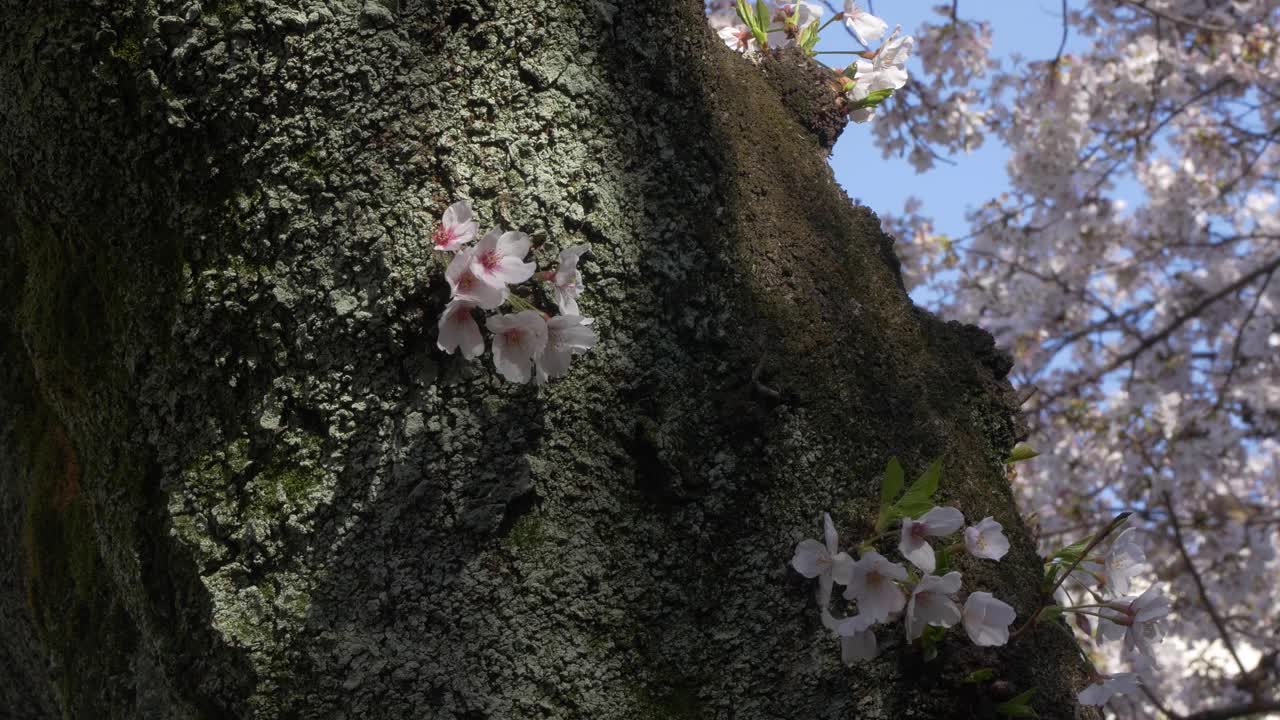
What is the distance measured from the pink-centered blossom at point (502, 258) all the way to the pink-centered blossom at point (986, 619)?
0.56m

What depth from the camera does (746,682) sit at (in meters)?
0.96

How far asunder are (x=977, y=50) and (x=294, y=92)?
6.36 m

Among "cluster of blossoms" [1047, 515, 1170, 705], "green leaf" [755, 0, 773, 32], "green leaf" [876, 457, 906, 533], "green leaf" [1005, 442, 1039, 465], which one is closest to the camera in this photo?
"green leaf" [876, 457, 906, 533]

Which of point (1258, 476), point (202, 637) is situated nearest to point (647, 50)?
point (202, 637)

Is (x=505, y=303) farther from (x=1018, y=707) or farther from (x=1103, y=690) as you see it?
(x=1103, y=690)

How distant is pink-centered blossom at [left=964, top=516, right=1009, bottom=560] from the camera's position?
1.03 metres

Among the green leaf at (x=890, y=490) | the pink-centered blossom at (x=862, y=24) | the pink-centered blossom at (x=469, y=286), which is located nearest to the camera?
the pink-centered blossom at (x=469, y=286)

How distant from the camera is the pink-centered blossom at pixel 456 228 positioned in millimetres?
918

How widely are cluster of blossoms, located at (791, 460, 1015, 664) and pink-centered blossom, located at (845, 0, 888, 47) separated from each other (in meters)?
0.87

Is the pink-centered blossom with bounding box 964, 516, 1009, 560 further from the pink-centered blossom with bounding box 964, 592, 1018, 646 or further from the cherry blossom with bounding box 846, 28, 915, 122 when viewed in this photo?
the cherry blossom with bounding box 846, 28, 915, 122

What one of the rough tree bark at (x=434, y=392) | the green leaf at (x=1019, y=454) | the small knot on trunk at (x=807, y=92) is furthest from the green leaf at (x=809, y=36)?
the green leaf at (x=1019, y=454)

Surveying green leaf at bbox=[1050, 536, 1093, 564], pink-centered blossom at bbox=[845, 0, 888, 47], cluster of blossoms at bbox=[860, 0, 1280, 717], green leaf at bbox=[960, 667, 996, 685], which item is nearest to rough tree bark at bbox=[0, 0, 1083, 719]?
green leaf at bbox=[960, 667, 996, 685]

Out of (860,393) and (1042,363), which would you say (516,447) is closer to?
(860,393)

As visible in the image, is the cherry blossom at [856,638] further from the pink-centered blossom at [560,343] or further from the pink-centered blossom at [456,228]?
the pink-centered blossom at [456,228]
